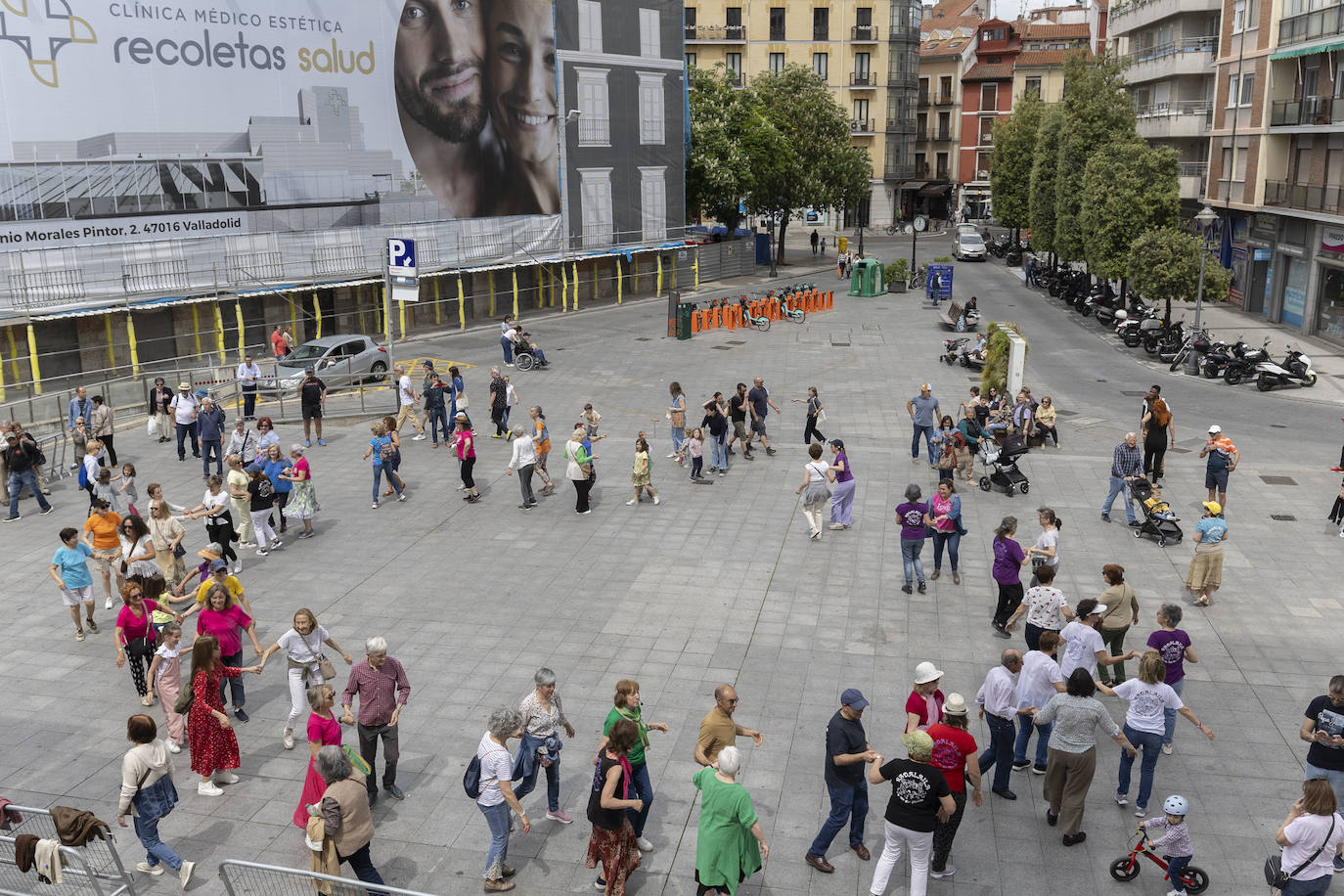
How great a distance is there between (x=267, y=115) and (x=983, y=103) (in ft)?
233

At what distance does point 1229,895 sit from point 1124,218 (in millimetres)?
32643

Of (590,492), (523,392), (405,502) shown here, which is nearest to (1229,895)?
(590,492)

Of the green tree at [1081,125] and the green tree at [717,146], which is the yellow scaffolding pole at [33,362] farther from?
the green tree at [1081,125]

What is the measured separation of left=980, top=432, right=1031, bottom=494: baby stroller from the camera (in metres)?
18.8

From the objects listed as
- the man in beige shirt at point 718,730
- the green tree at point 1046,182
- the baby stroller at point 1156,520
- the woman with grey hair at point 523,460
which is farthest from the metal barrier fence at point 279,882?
the green tree at point 1046,182

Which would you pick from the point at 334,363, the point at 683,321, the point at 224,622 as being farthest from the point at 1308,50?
the point at 224,622

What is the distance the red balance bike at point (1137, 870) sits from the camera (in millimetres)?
8148

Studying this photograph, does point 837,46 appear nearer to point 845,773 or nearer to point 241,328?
point 241,328

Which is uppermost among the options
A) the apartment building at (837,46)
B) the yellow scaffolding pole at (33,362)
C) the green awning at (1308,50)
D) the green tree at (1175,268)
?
the apartment building at (837,46)

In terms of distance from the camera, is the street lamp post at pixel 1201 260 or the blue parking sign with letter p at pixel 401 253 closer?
the blue parking sign with letter p at pixel 401 253

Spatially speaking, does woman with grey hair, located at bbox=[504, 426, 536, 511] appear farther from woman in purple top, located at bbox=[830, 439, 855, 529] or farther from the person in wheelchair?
the person in wheelchair

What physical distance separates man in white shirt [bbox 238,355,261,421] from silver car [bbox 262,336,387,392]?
2871 mm

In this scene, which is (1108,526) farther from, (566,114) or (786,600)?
(566,114)

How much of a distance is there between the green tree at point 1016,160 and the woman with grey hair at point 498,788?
181 ft
